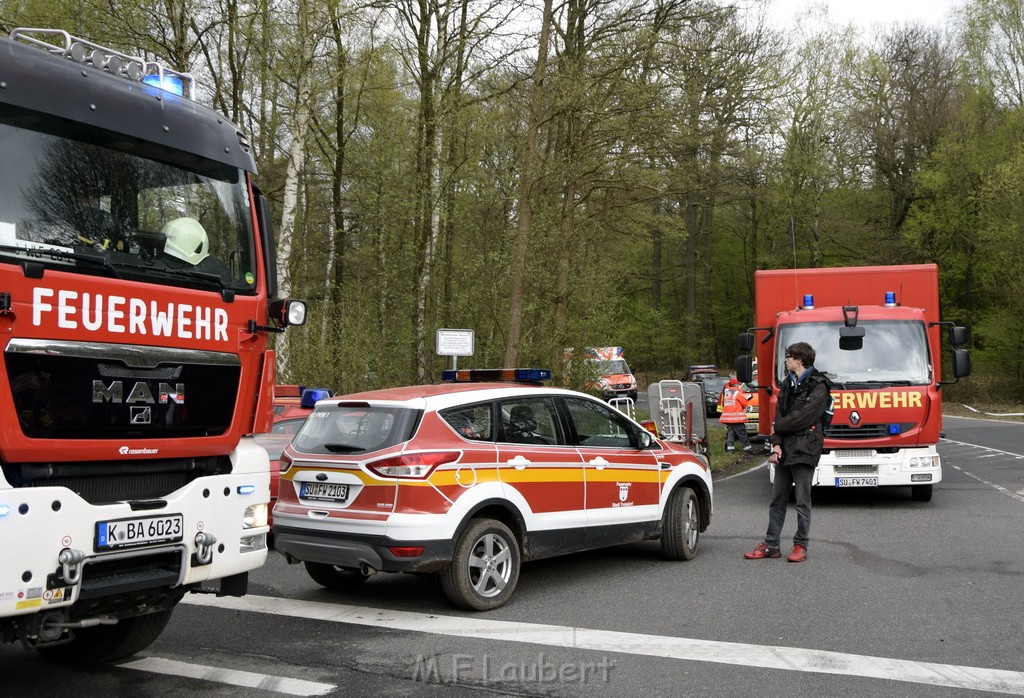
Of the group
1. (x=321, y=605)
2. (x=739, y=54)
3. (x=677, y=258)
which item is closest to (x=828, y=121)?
(x=677, y=258)

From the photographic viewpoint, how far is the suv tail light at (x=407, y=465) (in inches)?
266

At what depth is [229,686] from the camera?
5.32 metres

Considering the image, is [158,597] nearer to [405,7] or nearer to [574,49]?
[574,49]

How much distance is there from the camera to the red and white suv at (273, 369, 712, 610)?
6766 mm

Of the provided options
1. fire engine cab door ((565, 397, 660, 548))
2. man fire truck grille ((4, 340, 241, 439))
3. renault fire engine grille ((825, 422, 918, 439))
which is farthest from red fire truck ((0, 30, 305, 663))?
renault fire engine grille ((825, 422, 918, 439))

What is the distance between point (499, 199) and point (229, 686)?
16.2m

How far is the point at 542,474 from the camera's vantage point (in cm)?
762

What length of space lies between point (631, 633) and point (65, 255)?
13.7ft

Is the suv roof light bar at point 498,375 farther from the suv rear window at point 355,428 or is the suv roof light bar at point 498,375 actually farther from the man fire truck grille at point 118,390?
the man fire truck grille at point 118,390

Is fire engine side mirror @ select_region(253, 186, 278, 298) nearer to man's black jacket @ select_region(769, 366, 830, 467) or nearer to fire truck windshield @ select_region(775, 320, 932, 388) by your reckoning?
man's black jacket @ select_region(769, 366, 830, 467)

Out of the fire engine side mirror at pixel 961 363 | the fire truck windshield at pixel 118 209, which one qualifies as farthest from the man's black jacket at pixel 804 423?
the fire truck windshield at pixel 118 209

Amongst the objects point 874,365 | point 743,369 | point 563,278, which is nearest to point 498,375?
point 874,365

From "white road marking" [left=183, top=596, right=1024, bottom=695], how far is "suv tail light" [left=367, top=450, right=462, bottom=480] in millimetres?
1054

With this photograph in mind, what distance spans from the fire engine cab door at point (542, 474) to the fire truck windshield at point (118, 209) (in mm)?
2552
